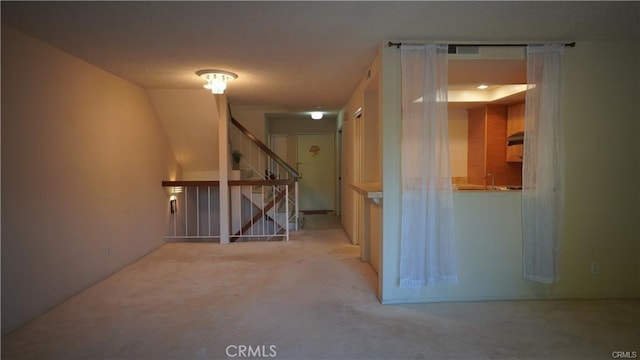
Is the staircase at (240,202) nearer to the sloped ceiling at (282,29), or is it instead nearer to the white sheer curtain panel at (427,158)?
the sloped ceiling at (282,29)

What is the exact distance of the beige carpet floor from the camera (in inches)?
87.7

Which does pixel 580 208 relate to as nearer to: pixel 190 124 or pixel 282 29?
pixel 282 29

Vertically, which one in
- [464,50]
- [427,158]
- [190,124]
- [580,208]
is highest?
[464,50]

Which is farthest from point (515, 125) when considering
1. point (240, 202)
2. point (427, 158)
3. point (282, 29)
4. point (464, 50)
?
point (240, 202)

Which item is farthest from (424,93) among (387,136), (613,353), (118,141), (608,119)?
(118,141)

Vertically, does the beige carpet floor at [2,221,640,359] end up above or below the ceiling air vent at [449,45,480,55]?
below

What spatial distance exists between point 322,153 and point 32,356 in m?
A: 6.78

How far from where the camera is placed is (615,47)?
295cm

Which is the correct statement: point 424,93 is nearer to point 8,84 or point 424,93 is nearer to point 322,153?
point 8,84

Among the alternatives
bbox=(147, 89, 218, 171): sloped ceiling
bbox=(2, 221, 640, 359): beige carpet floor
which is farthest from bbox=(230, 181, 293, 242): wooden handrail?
bbox=(2, 221, 640, 359): beige carpet floor

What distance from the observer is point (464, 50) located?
2908 millimetres

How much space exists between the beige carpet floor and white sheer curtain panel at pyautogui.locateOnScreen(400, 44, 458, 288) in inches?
22.1

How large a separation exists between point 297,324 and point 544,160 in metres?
2.41

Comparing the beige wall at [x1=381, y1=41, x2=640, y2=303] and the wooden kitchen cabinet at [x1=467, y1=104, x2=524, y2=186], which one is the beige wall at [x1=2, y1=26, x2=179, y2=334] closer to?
the beige wall at [x1=381, y1=41, x2=640, y2=303]
